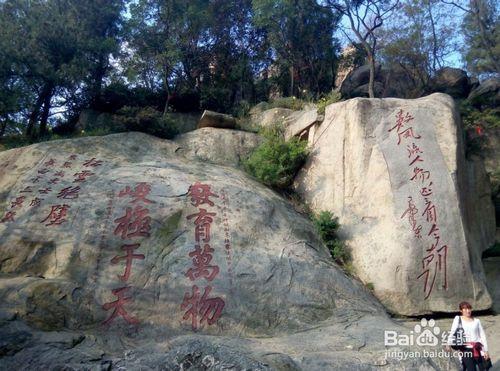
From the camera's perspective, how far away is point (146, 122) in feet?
37.2

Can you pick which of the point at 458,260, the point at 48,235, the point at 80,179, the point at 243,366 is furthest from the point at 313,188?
the point at 243,366

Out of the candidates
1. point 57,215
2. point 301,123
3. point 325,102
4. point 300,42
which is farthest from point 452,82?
point 57,215

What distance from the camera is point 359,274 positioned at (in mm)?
8859

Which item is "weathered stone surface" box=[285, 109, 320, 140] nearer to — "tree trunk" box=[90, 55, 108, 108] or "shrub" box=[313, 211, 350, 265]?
"shrub" box=[313, 211, 350, 265]

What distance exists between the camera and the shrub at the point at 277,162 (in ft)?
34.4

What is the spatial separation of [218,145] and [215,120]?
1007 millimetres

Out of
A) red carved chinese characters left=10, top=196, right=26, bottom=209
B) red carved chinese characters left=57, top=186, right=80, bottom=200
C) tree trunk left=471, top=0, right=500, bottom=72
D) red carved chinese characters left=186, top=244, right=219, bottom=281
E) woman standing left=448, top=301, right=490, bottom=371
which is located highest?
tree trunk left=471, top=0, right=500, bottom=72

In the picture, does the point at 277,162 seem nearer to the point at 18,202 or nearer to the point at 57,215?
the point at 57,215

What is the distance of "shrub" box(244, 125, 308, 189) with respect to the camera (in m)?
10.5

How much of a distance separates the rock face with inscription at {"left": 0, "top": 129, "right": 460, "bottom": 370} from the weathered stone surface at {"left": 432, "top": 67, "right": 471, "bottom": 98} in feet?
34.5

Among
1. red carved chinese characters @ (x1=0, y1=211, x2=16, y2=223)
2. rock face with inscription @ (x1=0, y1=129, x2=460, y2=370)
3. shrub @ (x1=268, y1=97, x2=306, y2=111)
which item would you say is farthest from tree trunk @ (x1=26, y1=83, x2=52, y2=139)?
shrub @ (x1=268, y1=97, x2=306, y2=111)

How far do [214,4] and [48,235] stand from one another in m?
10.1

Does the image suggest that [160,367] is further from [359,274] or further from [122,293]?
[359,274]

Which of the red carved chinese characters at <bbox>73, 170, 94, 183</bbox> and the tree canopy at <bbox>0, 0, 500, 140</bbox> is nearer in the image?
the red carved chinese characters at <bbox>73, 170, 94, 183</bbox>
